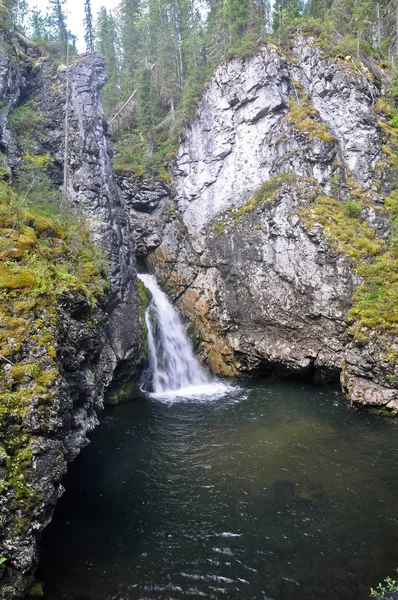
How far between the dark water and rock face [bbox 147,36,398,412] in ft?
16.5

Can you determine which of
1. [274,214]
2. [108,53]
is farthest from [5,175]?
[108,53]

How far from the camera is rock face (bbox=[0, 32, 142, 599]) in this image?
6719mm

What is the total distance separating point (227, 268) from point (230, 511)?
15.2 meters

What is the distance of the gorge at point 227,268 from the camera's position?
28.7 feet

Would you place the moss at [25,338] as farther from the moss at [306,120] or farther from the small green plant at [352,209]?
the moss at [306,120]

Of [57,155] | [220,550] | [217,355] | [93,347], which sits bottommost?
[220,550]

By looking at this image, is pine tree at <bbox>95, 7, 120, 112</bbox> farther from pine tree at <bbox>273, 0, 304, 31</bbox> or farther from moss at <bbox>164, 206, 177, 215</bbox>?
pine tree at <bbox>273, 0, 304, 31</bbox>

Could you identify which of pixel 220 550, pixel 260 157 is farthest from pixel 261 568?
pixel 260 157

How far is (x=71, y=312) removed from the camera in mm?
11758

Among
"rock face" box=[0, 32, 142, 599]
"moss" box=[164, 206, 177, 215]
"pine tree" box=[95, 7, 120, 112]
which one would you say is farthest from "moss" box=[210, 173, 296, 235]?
"pine tree" box=[95, 7, 120, 112]

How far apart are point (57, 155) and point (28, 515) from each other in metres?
20.1

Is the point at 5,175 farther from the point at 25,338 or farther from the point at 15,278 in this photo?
the point at 25,338

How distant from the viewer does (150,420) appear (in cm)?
1599

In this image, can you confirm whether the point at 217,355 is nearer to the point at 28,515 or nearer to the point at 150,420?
the point at 150,420
